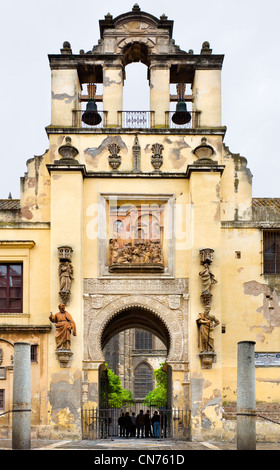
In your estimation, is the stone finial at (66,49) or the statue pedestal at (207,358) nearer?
the statue pedestal at (207,358)

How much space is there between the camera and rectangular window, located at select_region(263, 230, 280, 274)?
27.3 meters

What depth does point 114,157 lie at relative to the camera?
2731cm

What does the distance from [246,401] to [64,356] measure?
965cm

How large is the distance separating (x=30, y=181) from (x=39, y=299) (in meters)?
4.48

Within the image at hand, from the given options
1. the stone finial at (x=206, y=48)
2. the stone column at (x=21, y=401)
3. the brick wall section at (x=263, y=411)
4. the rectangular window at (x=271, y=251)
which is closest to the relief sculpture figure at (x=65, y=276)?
the brick wall section at (x=263, y=411)

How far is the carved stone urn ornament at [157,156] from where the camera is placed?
89.6ft

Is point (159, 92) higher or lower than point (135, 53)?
lower

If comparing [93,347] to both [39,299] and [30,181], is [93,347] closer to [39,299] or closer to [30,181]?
[39,299]

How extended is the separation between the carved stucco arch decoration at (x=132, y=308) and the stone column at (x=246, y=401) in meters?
8.74

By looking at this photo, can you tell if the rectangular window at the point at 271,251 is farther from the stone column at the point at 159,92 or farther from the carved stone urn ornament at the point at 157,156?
the stone column at the point at 159,92

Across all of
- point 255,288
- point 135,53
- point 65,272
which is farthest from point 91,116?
point 255,288

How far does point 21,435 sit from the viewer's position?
1758cm

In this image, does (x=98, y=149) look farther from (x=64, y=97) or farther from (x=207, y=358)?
(x=207, y=358)

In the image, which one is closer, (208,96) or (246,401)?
(246,401)
